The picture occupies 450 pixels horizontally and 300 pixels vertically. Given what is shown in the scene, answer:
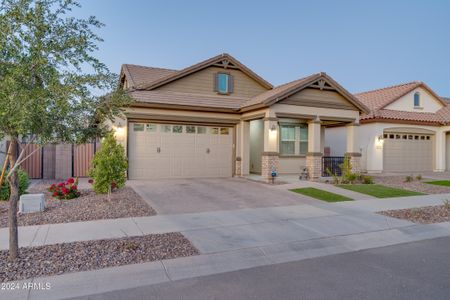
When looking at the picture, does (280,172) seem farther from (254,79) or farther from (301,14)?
(301,14)

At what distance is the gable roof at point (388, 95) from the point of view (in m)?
21.2

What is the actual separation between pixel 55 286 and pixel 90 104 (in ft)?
8.45

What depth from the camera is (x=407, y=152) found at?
21156mm

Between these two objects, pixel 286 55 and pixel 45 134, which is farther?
pixel 286 55

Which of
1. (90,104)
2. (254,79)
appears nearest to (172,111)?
(254,79)

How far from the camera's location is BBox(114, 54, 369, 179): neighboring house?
48.4 feet

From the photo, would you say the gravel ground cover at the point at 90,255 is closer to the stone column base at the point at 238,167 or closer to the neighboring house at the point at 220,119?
the neighboring house at the point at 220,119

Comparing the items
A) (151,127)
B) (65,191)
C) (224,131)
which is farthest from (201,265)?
(224,131)

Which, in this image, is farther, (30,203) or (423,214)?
(423,214)

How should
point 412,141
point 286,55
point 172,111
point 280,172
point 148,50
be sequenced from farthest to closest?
point 286,55
point 148,50
point 412,141
point 280,172
point 172,111

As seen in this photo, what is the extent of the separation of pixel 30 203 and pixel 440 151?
24.1 metres

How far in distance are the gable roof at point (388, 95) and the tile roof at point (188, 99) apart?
10072 millimetres

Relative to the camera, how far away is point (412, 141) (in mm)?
21359

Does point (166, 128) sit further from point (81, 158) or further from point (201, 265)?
point (201, 265)
